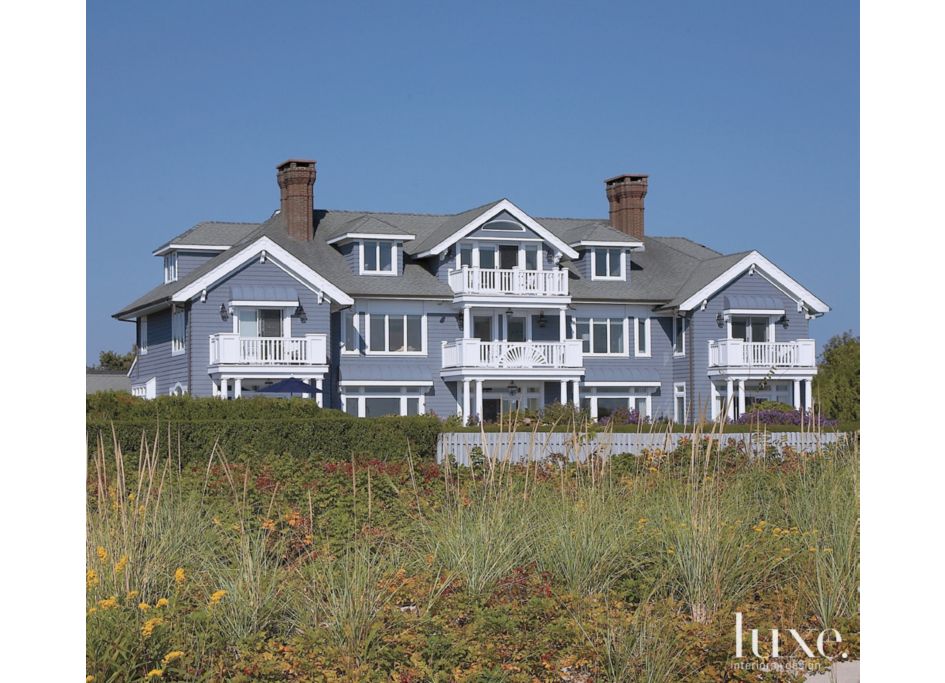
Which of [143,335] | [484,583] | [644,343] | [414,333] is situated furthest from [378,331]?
[484,583]

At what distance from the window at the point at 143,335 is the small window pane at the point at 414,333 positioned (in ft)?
20.7

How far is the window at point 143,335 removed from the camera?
27875 mm

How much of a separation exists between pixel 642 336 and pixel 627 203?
3.87m

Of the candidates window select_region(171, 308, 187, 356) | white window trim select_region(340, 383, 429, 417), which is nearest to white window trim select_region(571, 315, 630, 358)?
white window trim select_region(340, 383, 429, 417)

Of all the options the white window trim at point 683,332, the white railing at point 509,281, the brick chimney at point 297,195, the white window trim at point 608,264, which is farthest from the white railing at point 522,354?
the brick chimney at point 297,195

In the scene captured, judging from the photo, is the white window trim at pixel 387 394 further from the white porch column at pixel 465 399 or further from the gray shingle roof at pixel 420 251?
the gray shingle roof at pixel 420 251

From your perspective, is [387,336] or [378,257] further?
[378,257]

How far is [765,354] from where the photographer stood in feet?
93.9

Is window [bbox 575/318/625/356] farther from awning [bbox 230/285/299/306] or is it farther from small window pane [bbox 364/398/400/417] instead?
awning [bbox 230/285/299/306]

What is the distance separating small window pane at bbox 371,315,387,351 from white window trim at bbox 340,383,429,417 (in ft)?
3.42

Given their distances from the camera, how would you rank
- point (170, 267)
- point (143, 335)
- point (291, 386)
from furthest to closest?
point (143, 335) < point (170, 267) < point (291, 386)

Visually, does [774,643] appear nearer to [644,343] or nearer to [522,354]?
[522,354]
